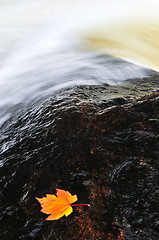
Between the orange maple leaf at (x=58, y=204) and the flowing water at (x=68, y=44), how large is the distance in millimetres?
1387

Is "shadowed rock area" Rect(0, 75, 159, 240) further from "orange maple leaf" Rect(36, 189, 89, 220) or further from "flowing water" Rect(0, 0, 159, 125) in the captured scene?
"flowing water" Rect(0, 0, 159, 125)

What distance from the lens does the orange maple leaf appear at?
143cm

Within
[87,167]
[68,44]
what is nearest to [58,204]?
[87,167]

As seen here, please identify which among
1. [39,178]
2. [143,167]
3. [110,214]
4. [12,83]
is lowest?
[110,214]

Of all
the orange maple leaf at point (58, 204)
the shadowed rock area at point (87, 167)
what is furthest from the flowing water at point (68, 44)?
the orange maple leaf at point (58, 204)

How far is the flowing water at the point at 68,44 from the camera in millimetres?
3340

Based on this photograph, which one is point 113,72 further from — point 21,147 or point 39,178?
point 39,178

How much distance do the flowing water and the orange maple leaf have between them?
139cm

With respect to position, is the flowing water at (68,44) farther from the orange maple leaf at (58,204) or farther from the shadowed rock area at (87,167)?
the orange maple leaf at (58,204)

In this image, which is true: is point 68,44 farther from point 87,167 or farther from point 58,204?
point 58,204

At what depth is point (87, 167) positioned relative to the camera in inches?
64.7

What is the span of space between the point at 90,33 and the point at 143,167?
4879 millimetres

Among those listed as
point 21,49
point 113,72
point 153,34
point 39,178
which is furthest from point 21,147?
point 153,34

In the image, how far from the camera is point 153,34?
5500mm
